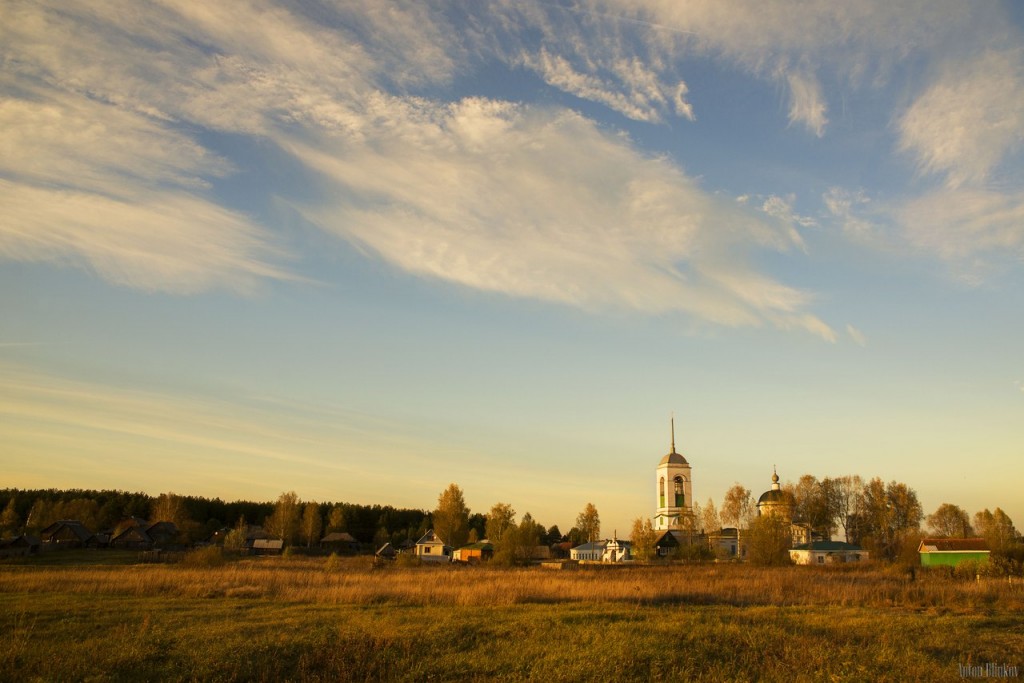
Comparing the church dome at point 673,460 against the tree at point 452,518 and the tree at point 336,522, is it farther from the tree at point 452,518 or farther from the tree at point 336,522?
the tree at point 336,522

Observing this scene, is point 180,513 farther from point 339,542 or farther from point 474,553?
point 474,553

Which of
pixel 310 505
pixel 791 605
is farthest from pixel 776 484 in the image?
pixel 791 605

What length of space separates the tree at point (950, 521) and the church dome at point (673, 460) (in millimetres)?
44238

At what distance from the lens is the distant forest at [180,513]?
96.3 metres

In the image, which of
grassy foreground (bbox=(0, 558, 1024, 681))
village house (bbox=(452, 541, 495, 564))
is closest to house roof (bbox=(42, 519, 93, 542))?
village house (bbox=(452, 541, 495, 564))

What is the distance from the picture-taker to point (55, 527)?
268 feet

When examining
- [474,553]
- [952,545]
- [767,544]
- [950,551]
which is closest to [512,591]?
[767,544]

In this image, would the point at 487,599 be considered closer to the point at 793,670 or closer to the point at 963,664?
the point at 793,670

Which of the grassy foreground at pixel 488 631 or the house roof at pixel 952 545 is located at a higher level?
the house roof at pixel 952 545

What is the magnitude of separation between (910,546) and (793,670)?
6036cm

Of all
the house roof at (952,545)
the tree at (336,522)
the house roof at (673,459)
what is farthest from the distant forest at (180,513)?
the house roof at (952,545)

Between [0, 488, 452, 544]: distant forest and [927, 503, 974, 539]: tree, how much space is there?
81.8 m

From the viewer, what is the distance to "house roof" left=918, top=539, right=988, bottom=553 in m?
55.4

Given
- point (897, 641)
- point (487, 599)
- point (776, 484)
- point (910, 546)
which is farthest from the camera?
point (776, 484)
